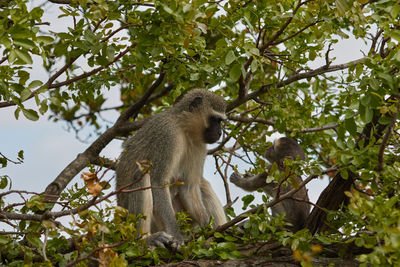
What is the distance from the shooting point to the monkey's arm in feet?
23.0

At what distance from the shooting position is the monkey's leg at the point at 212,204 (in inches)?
256

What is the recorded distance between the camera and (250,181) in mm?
7125

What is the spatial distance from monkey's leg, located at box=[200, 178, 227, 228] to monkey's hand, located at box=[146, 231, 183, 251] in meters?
0.98

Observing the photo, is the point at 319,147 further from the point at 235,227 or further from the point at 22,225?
the point at 22,225

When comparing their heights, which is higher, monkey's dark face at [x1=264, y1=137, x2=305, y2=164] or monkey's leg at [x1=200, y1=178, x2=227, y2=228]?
monkey's dark face at [x1=264, y1=137, x2=305, y2=164]

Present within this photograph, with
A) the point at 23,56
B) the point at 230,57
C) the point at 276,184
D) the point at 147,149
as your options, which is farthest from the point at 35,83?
the point at 276,184

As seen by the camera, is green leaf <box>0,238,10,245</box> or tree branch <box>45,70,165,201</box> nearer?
green leaf <box>0,238,10,245</box>

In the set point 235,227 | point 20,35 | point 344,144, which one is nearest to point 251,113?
point 235,227

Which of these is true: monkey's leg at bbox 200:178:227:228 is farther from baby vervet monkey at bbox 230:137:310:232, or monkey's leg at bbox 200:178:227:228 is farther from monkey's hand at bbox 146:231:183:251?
monkey's hand at bbox 146:231:183:251

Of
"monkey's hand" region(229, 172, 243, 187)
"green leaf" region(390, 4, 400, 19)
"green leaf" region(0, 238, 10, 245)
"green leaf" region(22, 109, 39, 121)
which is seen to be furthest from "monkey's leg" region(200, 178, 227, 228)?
"green leaf" region(390, 4, 400, 19)

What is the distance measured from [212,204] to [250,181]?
0.72m

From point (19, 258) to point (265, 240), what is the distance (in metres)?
2.19

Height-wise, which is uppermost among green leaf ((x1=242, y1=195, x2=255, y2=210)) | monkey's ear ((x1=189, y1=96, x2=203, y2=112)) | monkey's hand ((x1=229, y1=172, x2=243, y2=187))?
monkey's ear ((x1=189, y1=96, x2=203, y2=112))

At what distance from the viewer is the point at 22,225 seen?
4.87m
